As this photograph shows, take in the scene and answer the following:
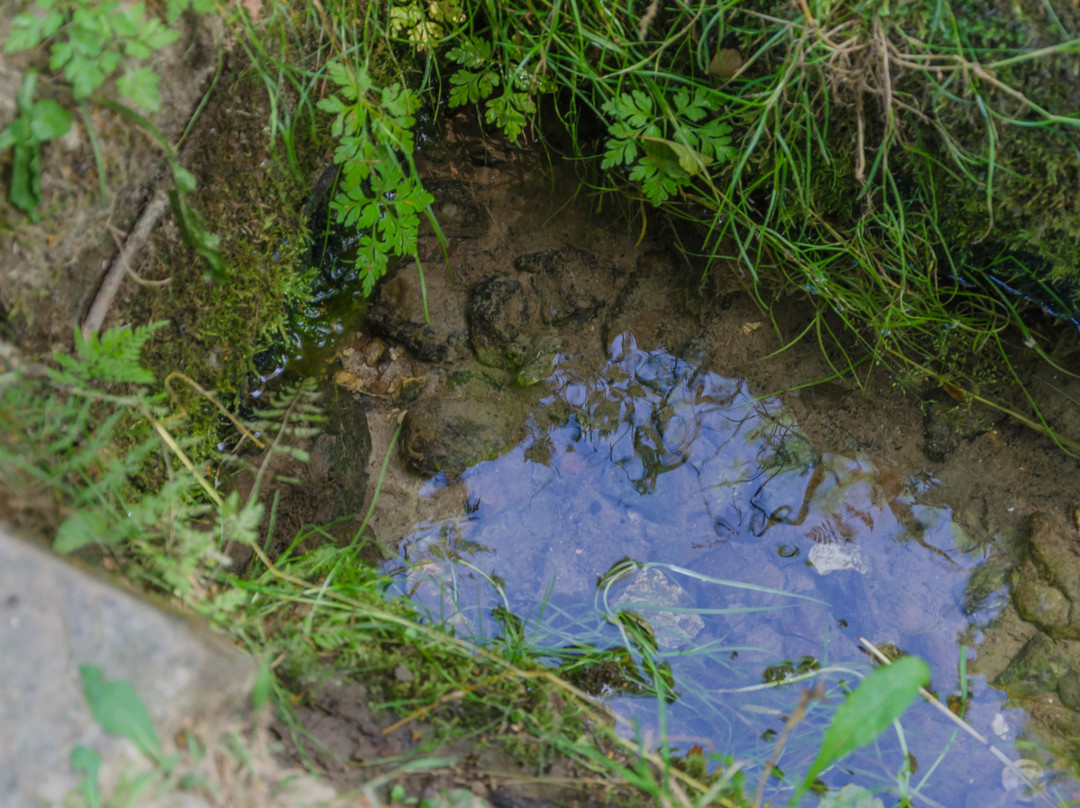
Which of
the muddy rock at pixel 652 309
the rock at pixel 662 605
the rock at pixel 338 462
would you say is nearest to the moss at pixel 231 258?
the rock at pixel 338 462

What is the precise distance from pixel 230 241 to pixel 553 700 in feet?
6.41

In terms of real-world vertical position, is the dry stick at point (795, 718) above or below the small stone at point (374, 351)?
below

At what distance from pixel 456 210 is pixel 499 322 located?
556mm

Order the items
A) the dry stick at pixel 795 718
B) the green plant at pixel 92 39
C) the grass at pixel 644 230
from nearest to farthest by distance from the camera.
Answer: the dry stick at pixel 795 718 < the green plant at pixel 92 39 < the grass at pixel 644 230

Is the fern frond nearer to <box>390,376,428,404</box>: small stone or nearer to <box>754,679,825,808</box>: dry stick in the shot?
<box>390,376,428,404</box>: small stone

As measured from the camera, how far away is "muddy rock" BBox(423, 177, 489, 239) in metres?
3.01

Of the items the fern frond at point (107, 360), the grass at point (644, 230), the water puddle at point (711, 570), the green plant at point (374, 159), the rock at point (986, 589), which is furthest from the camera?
the rock at point (986, 589)

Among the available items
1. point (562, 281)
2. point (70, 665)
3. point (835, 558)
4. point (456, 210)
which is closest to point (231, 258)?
point (456, 210)

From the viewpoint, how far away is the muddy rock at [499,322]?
9.70 feet

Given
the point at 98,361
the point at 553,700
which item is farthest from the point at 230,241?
the point at 553,700

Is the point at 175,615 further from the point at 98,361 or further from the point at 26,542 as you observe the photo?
the point at 98,361

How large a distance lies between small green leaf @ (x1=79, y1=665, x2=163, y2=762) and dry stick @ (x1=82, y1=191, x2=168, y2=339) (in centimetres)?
108

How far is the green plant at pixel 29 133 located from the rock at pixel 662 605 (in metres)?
2.34

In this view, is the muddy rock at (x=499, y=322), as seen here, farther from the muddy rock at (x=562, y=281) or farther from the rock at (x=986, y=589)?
the rock at (x=986, y=589)
